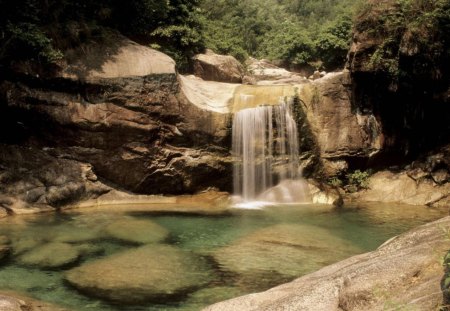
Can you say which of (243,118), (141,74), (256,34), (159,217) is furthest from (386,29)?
(256,34)

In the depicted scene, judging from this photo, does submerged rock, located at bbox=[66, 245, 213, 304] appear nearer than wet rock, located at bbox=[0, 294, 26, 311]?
No

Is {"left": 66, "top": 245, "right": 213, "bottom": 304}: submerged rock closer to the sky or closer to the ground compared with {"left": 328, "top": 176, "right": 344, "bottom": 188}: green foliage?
closer to the ground

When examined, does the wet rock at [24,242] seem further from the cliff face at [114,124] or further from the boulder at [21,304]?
the cliff face at [114,124]

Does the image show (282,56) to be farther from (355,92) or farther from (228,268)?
(228,268)

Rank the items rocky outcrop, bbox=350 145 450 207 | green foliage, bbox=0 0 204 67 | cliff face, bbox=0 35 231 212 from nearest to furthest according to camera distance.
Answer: green foliage, bbox=0 0 204 67 < cliff face, bbox=0 35 231 212 < rocky outcrop, bbox=350 145 450 207

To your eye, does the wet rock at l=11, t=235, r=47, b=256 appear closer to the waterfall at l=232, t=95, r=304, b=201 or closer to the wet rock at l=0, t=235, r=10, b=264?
the wet rock at l=0, t=235, r=10, b=264

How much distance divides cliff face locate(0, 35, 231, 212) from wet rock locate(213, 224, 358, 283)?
512 centimetres

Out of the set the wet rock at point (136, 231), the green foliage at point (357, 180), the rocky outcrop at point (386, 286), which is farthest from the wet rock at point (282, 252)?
the green foliage at point (357, 180)

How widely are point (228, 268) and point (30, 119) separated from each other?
363 inches

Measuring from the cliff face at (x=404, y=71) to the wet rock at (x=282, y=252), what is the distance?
285 inches

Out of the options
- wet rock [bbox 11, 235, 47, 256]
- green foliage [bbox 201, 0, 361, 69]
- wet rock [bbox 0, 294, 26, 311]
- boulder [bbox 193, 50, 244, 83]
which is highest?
green foliage [bbox 201, 0, 361, 69]

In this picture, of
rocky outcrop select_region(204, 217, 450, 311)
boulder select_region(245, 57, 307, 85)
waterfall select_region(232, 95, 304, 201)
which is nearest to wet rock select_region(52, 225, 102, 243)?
waterfall select_region(232, 95, 304, 201)

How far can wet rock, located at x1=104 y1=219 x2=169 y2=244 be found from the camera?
38.8 feet

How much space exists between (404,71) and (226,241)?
9.51 metres
